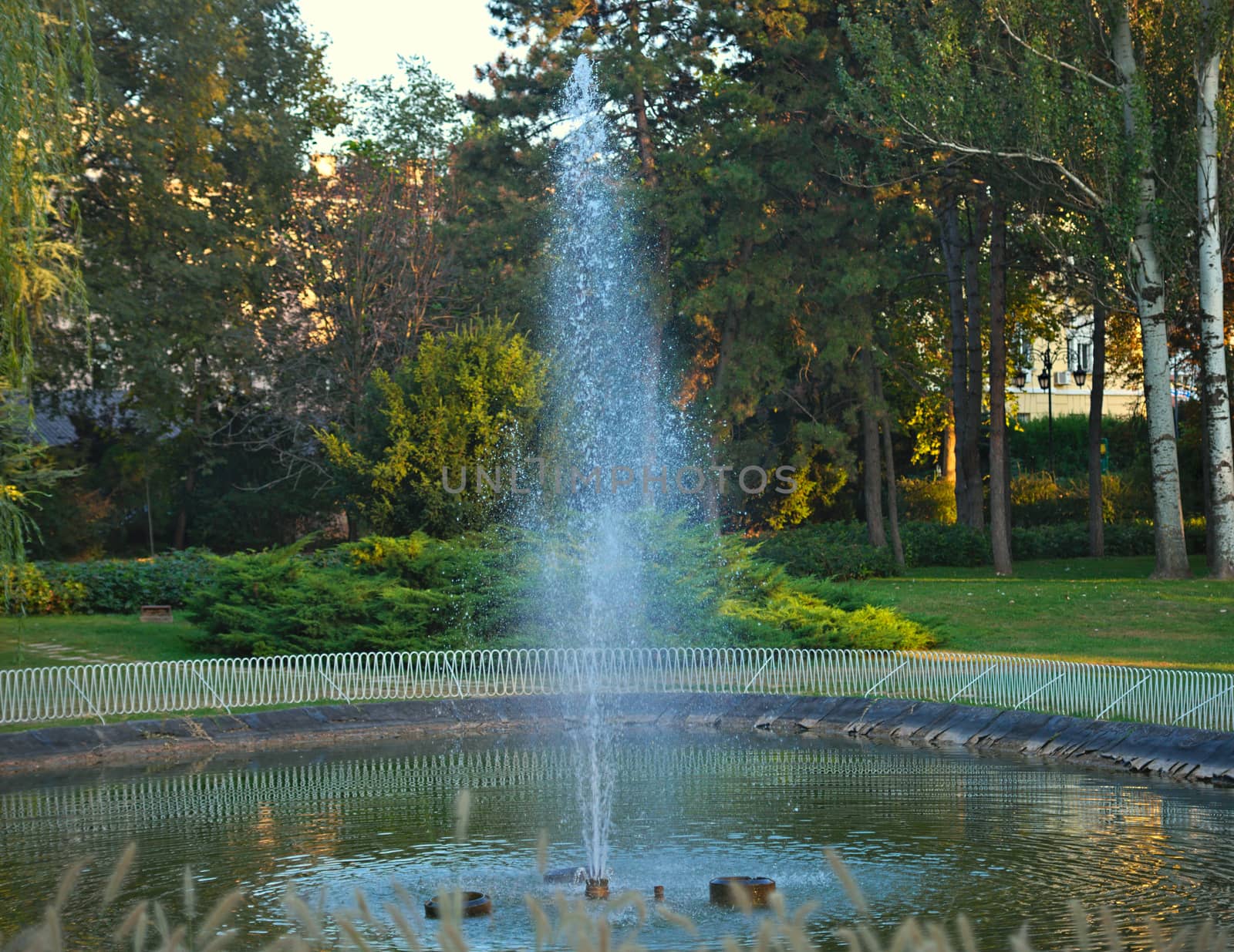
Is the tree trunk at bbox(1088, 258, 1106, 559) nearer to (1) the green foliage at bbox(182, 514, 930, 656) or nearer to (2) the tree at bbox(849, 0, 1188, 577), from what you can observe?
(2) the tree at bbox(849, 0, 1188, 577)

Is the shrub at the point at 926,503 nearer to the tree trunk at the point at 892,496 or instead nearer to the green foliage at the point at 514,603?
the tree trunk at the point at 892,496

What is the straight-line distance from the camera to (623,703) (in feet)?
57.4

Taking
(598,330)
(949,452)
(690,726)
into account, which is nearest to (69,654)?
(690,726)

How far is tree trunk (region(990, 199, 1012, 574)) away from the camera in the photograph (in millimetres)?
33594

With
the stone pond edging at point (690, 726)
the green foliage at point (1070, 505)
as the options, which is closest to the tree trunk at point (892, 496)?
the green foliage at point (1070, 505)

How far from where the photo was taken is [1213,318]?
27703 mm

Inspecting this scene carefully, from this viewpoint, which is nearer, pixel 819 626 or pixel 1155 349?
A: pixel 819 626

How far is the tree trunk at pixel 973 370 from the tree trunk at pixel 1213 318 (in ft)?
26.3

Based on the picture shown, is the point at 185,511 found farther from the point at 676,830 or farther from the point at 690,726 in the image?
the point at 676,830

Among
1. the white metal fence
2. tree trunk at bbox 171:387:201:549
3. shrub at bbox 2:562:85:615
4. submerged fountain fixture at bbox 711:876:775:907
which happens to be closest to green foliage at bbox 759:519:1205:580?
the white metal fence

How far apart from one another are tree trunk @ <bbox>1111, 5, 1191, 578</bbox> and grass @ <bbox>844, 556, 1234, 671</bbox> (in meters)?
0.82

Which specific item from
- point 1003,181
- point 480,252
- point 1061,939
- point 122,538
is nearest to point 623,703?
point 1061,939

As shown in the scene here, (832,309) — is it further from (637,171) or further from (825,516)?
(825,516)

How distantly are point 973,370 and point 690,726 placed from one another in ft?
74.5
